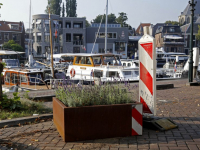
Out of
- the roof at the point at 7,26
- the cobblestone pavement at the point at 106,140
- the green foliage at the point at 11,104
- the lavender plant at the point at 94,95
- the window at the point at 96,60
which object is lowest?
the cobblestone pavement at the point at 106,140

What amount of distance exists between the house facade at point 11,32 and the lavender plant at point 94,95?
66231 mm

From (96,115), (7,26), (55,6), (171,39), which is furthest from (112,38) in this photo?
(96,115)

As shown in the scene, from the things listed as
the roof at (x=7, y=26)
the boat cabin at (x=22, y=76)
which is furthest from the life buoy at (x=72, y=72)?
the roof at (x=7, y=26)

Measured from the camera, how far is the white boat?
20.8m

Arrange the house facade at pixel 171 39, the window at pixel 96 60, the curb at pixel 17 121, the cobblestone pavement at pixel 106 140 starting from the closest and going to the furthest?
the cobblestone pavement at pixel 106 140, the curb at pixel 17 121, the window at pixel 96 60, the house facade at pixel 171 39

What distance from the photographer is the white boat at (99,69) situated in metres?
20.8

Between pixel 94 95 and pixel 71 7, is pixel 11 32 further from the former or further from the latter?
pixel 94 95

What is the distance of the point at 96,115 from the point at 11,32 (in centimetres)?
6931

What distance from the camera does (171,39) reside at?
231 feet

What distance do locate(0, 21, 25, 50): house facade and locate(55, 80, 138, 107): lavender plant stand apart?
217 feet

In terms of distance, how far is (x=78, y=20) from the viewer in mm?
61156

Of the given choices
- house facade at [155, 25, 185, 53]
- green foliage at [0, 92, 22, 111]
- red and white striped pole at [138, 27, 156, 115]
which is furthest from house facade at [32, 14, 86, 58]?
red and white striped pole at [138, 27, 156, 115]

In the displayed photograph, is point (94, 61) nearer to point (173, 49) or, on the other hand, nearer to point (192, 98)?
point (192, 98)

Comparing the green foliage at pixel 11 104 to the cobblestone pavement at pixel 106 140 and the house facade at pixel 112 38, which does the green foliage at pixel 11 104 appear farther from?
the house facade at pixel 112 38
